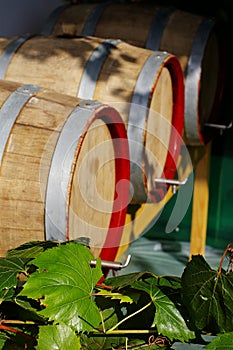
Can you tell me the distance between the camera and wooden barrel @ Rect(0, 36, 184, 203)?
8.48ft

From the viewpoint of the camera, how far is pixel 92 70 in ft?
8.65

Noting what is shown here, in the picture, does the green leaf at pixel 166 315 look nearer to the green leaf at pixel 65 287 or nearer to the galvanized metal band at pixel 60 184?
the green leaf at pixel 65 287

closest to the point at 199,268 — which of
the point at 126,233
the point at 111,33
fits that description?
the point at 126,233

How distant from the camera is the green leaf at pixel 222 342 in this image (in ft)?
2.85

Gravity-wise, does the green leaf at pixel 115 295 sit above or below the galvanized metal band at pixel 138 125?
above

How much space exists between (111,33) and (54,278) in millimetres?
2848

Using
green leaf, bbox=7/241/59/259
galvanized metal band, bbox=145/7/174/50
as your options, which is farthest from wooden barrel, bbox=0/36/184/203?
green leaf, bbox=7/241/59/259

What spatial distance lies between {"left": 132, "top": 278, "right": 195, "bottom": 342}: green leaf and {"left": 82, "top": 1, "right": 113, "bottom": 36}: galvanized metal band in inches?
110

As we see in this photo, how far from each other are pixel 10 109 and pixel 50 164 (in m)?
0.20

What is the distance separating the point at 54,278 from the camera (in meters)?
0.91

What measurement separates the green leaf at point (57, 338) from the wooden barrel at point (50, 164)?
960 mm

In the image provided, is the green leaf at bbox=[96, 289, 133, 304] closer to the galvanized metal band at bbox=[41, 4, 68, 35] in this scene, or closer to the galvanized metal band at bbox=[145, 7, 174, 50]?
the galvanized metal band at bbox=[145, 7, 174, 50]

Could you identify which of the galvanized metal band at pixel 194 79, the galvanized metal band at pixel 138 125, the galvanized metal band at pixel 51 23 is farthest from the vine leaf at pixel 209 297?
the galvanized metal band at pixel 51 23

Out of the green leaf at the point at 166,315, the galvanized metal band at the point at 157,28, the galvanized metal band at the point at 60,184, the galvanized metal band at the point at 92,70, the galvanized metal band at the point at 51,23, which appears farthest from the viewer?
the galvanized metal band at the point at 51,23
